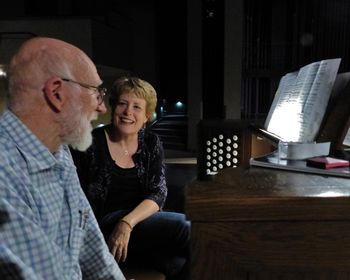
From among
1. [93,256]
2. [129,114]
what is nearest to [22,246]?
[93,256]

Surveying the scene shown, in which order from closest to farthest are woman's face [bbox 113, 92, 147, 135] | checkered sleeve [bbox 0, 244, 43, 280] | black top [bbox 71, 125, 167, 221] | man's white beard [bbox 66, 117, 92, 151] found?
1. checkered sleeve [bbox 0, 244, 43, 280]
2. man's white beard [bbox 66, 117, 92, 151]
3. black top [bbox 71, 125, 167, 221]
4. woman's face [bbox 113, 92, 147, 135]

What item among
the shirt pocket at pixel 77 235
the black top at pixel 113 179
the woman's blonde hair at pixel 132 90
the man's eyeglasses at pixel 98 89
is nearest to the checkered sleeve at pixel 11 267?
the shirt pocket at pixel 77 235

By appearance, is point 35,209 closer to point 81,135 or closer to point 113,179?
point 81,135

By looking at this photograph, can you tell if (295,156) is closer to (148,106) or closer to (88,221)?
(88,221)

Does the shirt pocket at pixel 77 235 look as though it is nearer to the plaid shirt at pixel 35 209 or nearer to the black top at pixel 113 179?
the plaid shirt at pixel 35 209

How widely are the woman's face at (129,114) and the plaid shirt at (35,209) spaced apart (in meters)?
1.08

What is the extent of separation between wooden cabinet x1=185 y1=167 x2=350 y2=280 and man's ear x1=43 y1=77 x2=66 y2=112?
0.45 metres

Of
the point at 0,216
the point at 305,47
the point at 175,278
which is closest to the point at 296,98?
the point at 175,278

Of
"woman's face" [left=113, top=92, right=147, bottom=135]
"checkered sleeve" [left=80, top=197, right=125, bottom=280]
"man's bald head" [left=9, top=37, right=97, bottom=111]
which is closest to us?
"man's bald head" [left=9, top=37, right=97, bottom=111]

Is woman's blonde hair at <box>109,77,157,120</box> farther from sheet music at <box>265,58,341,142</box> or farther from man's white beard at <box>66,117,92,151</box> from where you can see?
man's white beard at <box>66,117,92,151</box>

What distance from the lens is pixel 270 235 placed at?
2.53 ft

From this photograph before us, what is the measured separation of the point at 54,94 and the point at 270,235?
0.63 meters

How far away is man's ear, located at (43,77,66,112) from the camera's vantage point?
100 centimetres

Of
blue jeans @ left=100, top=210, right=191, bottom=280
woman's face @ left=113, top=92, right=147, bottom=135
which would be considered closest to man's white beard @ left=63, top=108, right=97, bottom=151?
blue jeans @ left=100, top=210, right=191, bottom=280
